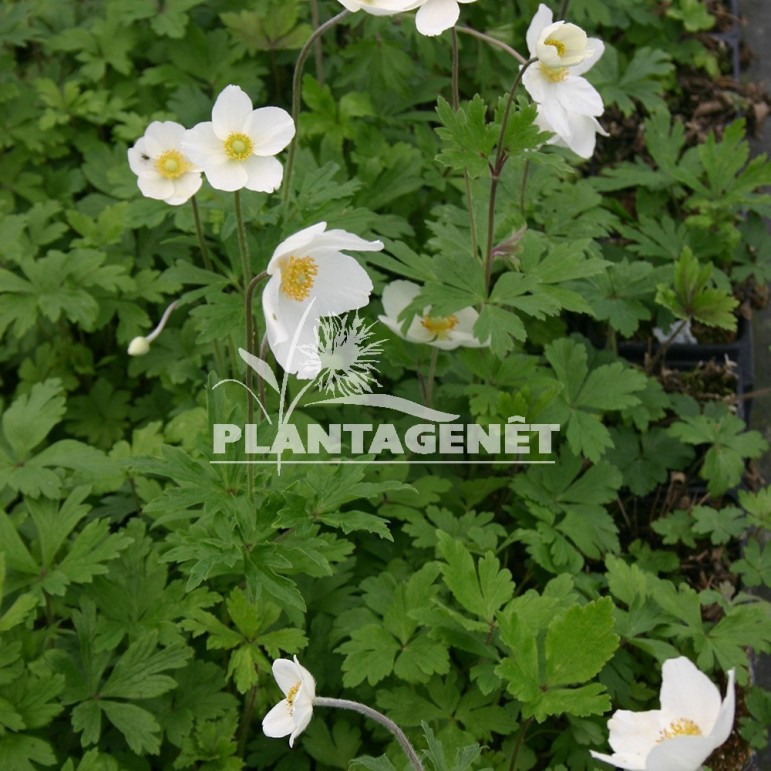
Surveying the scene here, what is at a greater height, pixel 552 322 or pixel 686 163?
pixel 686 163

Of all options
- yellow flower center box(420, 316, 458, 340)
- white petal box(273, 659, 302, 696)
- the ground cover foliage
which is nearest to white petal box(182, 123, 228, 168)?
the ground cover foliage

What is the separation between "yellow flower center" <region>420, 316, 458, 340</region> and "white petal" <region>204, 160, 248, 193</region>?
0.75 m

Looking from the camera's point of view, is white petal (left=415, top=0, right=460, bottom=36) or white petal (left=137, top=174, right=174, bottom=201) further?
white petal (left=137, top=174, right=174, bottom=201)

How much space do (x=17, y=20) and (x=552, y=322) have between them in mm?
2391

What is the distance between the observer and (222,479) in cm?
205

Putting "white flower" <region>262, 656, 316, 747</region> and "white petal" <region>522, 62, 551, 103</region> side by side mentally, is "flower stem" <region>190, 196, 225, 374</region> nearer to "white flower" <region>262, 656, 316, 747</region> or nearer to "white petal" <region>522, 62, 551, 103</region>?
"white petal" <region>522, 62, 551, 103</region>

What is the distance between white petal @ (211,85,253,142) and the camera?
2205 mm

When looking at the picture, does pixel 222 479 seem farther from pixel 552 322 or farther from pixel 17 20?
pixel 17 20

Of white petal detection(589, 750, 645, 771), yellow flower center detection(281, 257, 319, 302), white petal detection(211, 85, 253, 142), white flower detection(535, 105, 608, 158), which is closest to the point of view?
white petal detection(589, 750, 645, 771)

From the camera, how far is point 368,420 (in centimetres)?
297

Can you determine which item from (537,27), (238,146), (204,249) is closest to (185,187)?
(204,249)

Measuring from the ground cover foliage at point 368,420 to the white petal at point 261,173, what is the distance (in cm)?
22

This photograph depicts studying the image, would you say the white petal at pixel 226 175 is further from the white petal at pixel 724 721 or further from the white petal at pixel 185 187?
the white petal at pixel 724 721

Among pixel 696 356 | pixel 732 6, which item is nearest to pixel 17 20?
pixel 696 356
